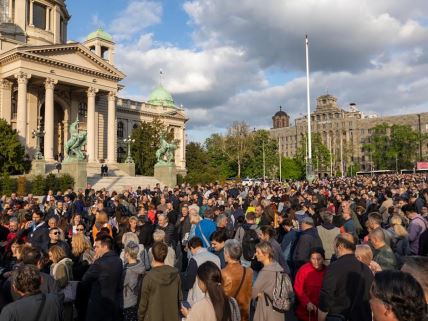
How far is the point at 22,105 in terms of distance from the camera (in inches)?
1756

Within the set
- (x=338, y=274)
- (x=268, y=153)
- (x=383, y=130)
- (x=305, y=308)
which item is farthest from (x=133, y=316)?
(x=383, y=130)

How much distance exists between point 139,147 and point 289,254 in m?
54.3

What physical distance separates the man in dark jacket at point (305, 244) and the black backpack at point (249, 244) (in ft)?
2.61

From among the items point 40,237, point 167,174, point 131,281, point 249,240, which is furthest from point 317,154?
point 131,281

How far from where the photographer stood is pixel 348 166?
393 ft

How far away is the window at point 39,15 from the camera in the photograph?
189ft

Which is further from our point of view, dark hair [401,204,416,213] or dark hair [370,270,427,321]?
dark hair [401,204,416,213]

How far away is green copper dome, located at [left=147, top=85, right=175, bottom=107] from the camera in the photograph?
87.0 meters

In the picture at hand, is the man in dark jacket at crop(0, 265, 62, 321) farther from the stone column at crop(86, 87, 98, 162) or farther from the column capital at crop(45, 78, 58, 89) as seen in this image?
the stone column at crop(86, 87, 98, 162)

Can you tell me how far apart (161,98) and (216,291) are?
8578cm

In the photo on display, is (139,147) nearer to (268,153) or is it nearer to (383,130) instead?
(268,153)

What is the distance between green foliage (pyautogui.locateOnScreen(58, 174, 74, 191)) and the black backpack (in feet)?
91.3

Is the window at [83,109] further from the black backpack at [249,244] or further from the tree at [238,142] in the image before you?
the black backpack at [249,244]

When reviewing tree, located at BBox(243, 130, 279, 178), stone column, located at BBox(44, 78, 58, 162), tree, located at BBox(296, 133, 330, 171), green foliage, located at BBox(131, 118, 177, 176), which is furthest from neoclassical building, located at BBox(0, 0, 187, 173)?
tree, located at BBox(296, 133, 330, 171)
